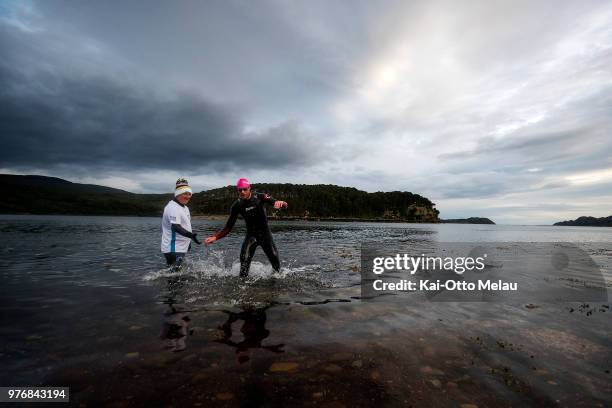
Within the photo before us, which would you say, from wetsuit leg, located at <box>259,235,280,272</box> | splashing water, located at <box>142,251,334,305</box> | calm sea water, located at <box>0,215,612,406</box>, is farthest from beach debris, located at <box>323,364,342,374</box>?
wetsuit leg, located at <box>259,235,280,272</box>

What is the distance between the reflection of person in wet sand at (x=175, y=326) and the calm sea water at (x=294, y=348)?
43 millimetres

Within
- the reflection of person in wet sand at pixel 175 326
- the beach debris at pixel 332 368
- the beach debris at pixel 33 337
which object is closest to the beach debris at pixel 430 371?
the beach debris at pixel 332 368

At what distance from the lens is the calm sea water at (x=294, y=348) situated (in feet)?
14.0

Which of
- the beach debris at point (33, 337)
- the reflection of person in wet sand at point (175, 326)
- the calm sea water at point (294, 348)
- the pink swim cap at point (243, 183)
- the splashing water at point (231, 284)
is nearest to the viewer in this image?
the calm sea water at point (294, 348)

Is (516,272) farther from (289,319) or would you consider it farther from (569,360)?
(289,319)

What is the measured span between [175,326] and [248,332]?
5.99 ft

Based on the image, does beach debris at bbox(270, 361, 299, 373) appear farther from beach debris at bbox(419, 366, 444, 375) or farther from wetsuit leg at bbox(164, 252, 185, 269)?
wetsuit leg at bbox(164, 252, 185, 269)

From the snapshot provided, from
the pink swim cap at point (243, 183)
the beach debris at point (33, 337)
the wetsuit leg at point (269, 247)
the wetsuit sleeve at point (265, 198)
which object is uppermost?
the pink swim cap at point (243, 183)

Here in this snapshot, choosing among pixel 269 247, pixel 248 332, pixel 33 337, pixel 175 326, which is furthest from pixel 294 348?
pixel 269 247

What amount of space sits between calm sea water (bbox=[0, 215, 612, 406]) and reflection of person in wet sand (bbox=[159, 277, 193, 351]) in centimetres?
4

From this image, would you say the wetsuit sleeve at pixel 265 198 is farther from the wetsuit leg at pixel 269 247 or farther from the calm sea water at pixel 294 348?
the calm sea water at pixel 294 348

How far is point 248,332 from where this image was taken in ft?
21.2

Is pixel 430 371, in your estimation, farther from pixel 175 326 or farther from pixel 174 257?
pixel 174 257

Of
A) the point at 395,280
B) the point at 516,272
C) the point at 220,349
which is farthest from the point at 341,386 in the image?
the point at 516,272
